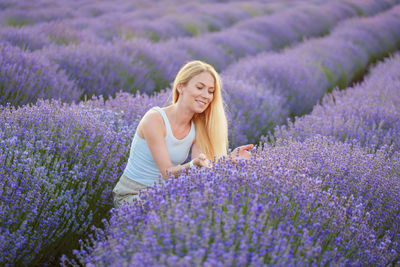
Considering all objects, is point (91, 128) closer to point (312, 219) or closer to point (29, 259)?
point (29, 259)

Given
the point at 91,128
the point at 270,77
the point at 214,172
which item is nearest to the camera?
the point at 214,172

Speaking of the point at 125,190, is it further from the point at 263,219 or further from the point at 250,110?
the point at 250,110

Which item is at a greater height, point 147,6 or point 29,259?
point 147,6

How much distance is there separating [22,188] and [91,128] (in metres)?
0.80

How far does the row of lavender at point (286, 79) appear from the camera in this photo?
4.41m

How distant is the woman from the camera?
7.73ft

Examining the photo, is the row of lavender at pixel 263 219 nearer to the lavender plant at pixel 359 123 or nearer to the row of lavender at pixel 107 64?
the lavender plant at pixel 359 123

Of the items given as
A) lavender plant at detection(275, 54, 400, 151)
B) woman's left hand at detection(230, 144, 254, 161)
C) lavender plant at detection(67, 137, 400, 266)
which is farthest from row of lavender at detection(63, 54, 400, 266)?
lavender plant at detection(275, 54, 400, 151)

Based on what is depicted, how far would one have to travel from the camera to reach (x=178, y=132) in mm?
2531

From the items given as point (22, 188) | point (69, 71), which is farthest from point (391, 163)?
point (69, 71)

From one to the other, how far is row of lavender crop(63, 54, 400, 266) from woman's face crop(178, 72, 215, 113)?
52cm

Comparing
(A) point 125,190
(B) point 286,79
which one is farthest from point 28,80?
(B) point 286,79

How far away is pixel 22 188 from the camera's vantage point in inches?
76.1

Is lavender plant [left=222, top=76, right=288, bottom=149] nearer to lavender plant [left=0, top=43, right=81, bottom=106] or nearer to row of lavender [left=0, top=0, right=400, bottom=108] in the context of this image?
row of lavender [left=0, top=0, right=400, bottom=108]
